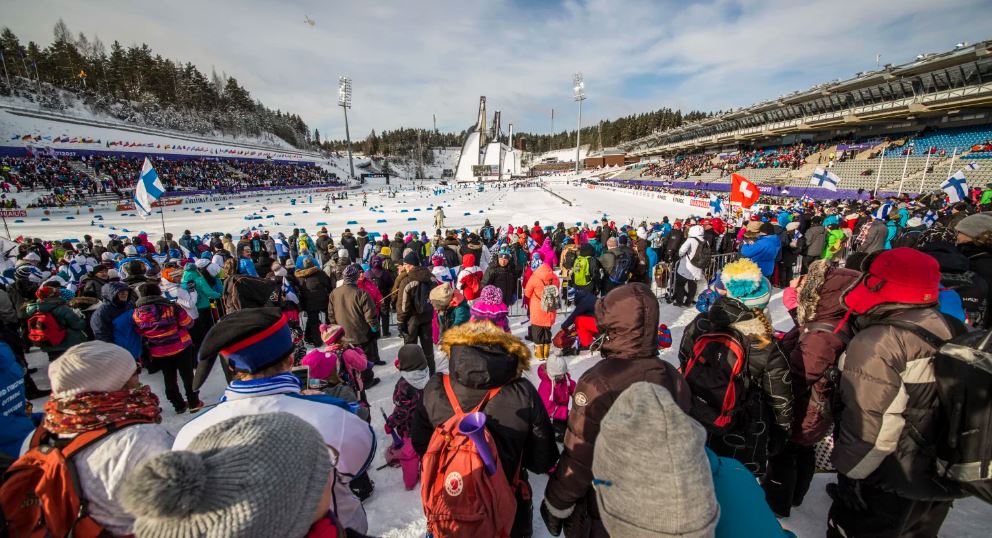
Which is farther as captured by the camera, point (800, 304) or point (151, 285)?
point (151, 285)

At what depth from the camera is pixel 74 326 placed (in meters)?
4.33

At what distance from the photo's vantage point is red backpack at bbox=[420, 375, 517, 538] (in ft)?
5.59

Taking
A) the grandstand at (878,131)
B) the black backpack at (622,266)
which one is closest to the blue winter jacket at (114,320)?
the black backpack at (622,266)

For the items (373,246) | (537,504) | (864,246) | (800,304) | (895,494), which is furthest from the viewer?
(373,246)

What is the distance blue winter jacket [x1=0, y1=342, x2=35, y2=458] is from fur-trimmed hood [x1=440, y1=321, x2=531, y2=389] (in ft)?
8.52

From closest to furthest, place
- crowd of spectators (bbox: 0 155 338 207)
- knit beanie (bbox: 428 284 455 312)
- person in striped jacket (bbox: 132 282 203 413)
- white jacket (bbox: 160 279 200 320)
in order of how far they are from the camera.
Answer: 1. person in striped jacket (bbox: 132 282 203 413)
2. knit beanie (bbox: 428 284 455 312)
3. white jacket (bbox: 160 279 200 320)
4. crowd of spectators (bbox: 0 155 338 207)

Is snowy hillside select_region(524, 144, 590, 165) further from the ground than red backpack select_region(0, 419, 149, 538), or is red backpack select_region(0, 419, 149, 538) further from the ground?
snowy hillside select_region(524, 144, 590, 165)

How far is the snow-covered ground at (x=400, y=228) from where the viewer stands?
8.92ft

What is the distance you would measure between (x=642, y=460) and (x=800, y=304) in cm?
262

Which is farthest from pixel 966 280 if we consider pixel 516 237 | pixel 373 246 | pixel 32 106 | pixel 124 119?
pixel 124 119

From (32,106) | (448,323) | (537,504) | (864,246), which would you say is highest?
(32,106)

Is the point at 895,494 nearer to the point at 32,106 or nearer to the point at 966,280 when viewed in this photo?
the point at 966,280

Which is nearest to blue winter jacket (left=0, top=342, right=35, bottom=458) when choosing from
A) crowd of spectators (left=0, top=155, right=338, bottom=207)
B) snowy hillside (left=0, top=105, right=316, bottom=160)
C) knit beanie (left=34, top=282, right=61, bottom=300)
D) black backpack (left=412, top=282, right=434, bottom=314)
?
knit beanie (left=34, top=282, right=61, bottom=300)

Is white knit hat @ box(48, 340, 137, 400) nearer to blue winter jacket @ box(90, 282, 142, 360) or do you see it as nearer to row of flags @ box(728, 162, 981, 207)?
blue winter jacket @ box(90, 282, 142, 360)
